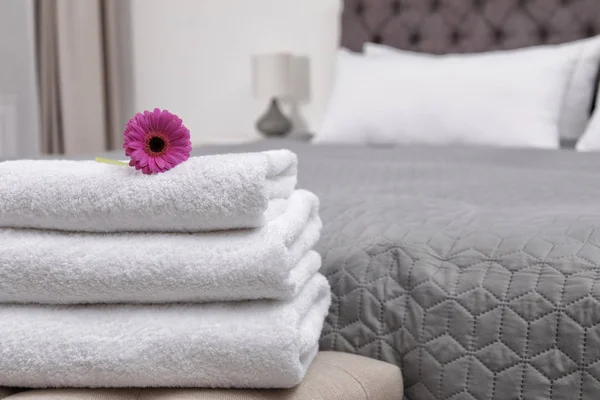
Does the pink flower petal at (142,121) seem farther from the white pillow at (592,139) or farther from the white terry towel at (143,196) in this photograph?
the white pillow at (592,139)

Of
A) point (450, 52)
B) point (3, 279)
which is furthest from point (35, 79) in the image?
point (3, 279)

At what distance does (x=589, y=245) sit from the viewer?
820 mm

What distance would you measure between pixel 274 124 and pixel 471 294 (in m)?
2.19

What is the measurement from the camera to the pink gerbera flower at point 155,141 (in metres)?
0.66

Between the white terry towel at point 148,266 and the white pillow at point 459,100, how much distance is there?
1535 millimetres

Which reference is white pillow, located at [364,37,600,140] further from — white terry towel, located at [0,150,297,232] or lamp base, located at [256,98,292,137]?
white terry towel, located at [0,150,297,232]

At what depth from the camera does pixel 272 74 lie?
292cm

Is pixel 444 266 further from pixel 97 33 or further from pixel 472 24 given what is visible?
pixel 97 33

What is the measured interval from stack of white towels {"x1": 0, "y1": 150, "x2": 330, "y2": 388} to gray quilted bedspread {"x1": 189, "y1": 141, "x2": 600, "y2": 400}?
198mm

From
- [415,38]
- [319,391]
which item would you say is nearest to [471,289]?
[319,391]

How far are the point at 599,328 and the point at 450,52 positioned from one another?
6.68 ft

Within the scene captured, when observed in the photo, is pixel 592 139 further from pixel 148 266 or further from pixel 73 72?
pixel 73 72

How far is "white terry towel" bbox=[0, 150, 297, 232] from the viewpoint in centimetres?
63

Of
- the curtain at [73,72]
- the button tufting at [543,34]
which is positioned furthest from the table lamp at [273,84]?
the button tufting at [543,34]
